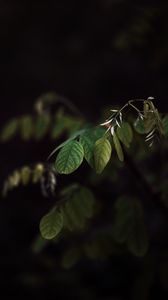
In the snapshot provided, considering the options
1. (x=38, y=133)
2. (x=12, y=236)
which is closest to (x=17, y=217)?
(x=12, y=236)

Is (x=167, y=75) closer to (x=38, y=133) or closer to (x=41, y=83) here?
(x=38, y=133)

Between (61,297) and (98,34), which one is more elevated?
(98,34)

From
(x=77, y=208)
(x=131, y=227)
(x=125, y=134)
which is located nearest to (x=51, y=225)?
(x=77, y=208)

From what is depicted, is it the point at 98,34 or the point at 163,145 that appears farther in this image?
the point at 98,34

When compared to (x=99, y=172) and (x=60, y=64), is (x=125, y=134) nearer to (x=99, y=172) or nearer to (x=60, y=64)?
(x=99, y=172)

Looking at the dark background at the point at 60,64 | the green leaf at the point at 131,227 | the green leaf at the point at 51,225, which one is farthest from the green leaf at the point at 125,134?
the dark background at the point at 60,64

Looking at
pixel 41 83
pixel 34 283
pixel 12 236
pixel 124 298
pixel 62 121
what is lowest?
pixel 124 298

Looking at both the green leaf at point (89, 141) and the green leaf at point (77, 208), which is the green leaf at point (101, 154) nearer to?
the green leaf at point (89, 141)
